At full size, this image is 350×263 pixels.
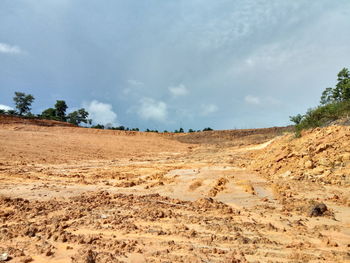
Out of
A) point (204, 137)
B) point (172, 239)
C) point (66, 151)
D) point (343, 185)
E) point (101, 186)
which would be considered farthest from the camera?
point (204, 137)

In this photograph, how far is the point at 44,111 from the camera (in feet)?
156

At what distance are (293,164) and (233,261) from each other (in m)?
5.43

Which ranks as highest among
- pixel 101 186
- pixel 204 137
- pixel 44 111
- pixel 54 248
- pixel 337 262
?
pixel 44 111

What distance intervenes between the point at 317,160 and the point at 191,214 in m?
4.74

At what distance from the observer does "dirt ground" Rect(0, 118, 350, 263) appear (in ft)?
8.91

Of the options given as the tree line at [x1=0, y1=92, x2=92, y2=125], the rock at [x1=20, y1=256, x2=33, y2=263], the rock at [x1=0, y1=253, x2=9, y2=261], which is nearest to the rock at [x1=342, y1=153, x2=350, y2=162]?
Result: the rock at [x1=20, y1=256, x2=33, y2=263]

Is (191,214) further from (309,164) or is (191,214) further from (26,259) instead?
(309,164)

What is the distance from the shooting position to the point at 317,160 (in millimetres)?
6660

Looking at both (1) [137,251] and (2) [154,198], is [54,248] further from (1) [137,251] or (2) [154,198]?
(2) [154,198]

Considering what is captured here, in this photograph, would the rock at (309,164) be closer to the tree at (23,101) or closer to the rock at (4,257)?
the rock at (4,257)

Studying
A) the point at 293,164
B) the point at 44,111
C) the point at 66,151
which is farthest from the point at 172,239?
the point at 44,111

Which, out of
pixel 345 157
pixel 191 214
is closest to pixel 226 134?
pixel 345 157

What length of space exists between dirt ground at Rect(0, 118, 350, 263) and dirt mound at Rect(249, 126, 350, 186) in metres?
0.03

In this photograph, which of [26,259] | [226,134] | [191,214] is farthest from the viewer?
[226,134]
